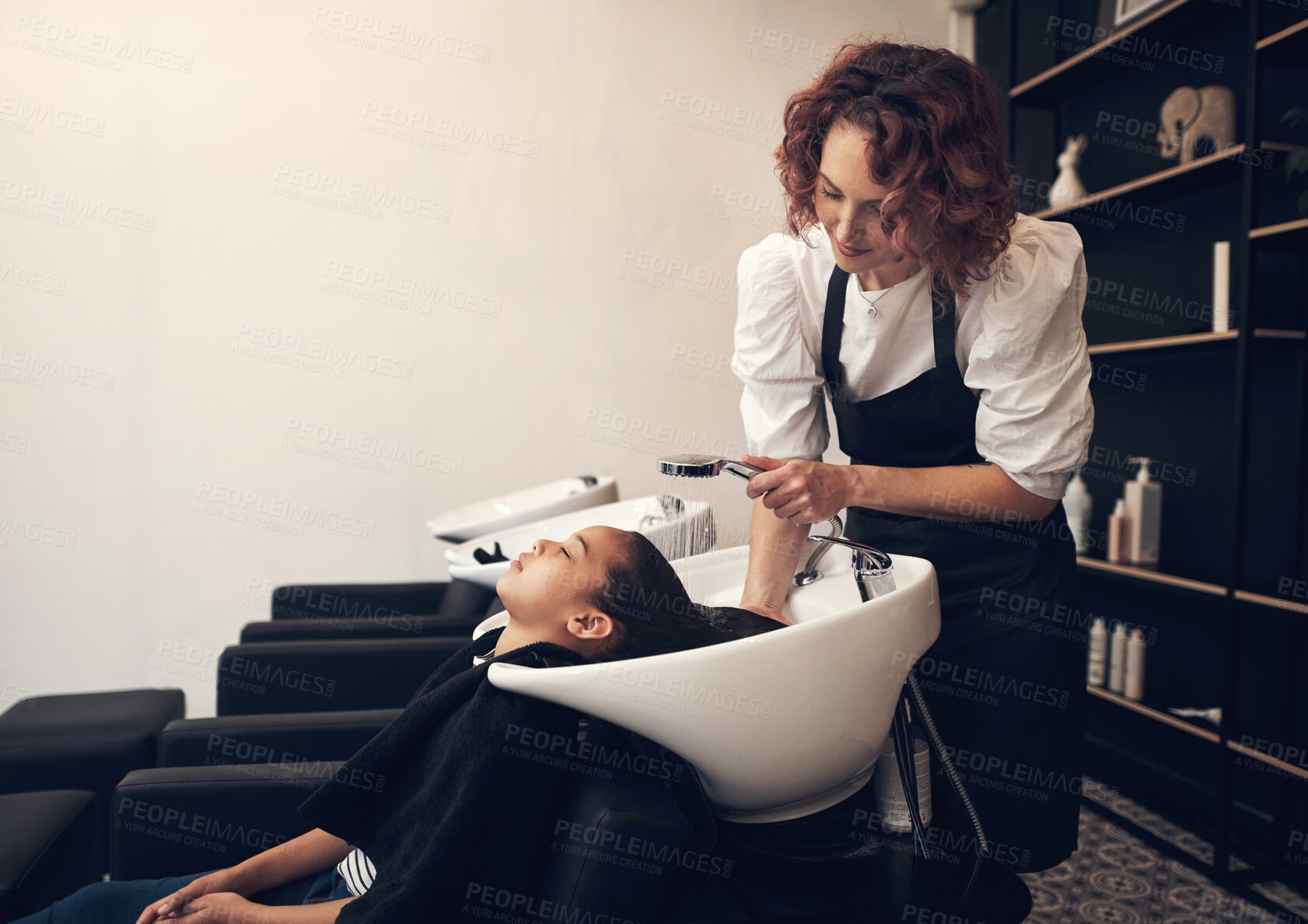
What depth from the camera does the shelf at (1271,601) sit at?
70.8 inches

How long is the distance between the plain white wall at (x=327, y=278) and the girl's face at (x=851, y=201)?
1.89 m

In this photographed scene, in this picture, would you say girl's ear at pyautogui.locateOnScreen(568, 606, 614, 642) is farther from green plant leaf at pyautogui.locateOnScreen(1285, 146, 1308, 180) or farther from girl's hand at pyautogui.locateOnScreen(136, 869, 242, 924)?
green plant leaf at pyautogui.locateOnScreen(1285, 146, 1308, 180)

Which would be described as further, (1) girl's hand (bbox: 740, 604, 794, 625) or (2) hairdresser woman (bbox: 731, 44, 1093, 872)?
(1) girl's hand (bbox: 740, 604, 794, 625)

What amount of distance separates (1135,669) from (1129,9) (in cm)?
179

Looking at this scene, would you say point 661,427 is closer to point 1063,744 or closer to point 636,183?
point 636,183

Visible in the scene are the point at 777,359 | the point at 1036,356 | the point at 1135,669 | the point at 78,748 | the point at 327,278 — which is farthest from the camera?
the point at 327,278

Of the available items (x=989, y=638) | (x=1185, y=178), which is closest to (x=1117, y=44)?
(x=1185, y=178)

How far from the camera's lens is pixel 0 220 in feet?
8.17

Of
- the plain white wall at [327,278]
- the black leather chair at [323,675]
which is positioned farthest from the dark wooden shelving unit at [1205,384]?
the black leather chair at [323,675]

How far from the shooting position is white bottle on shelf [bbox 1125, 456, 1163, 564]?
2.34m

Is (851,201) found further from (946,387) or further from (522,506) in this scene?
(522,506)

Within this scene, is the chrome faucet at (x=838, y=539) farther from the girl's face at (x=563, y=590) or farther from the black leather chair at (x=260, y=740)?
the black leather chair at (x=260, y=740)

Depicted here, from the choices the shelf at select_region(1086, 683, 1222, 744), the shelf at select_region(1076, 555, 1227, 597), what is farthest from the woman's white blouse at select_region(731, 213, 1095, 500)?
the shelf at select_region(1086, 683, 1222, 744)

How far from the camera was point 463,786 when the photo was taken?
900 mm
